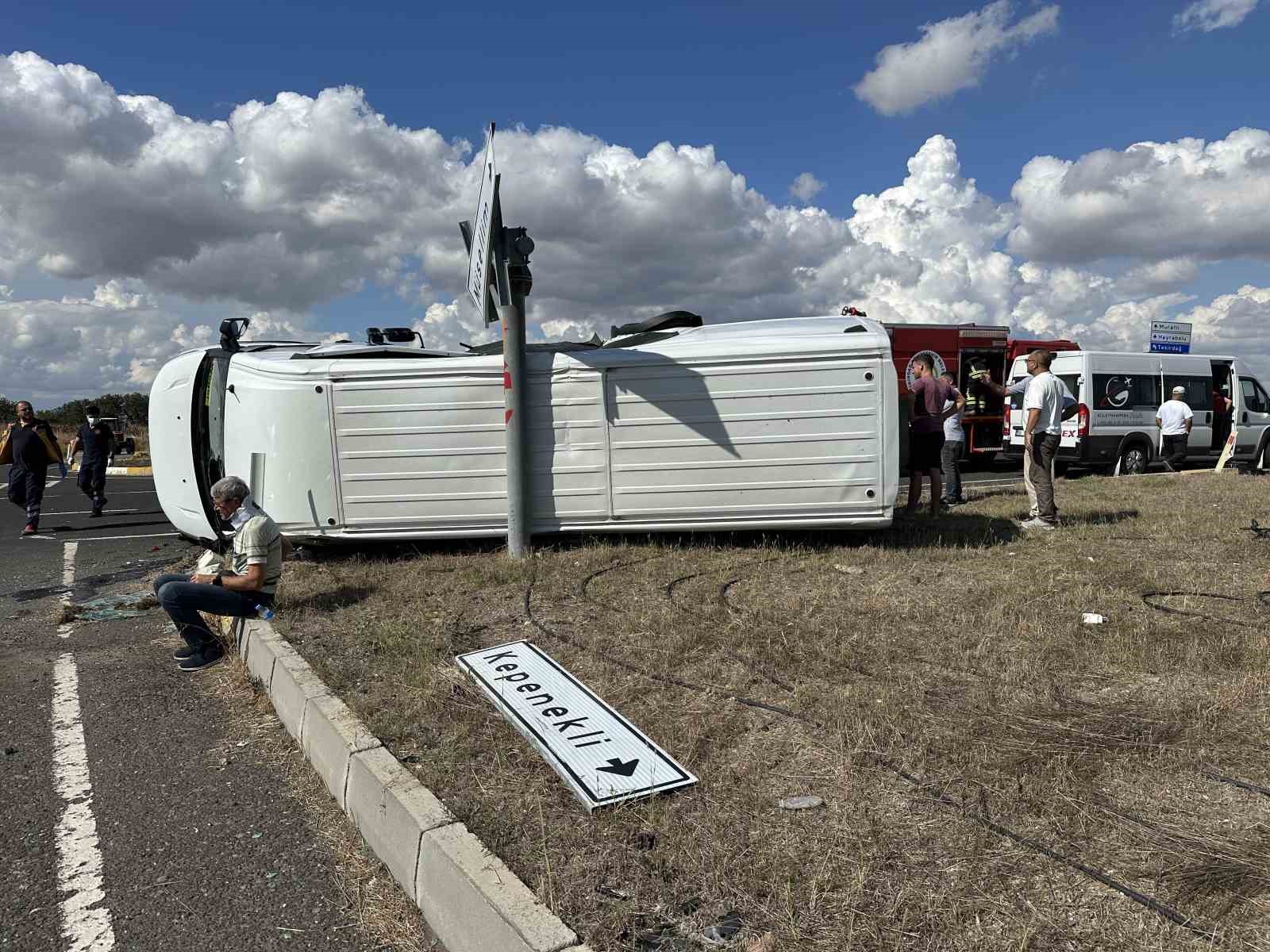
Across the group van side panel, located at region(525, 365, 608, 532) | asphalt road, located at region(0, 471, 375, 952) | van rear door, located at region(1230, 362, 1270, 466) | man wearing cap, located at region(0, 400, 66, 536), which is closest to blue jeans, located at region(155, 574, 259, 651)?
asphalt road, located at region(0, 471, 375, 952)

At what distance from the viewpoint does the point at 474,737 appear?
3.64 metres

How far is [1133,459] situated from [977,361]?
10.8 ft

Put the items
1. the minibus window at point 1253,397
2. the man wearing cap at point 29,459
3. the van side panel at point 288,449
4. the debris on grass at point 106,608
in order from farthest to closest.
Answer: the minibus window at point 1253,397 → the man wearing cap at point 29,459 → the van side panel at point 288,449 → the debris on grass at point 106,608

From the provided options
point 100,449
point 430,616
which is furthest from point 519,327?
point 100,449

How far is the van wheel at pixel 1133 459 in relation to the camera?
15.0 metres

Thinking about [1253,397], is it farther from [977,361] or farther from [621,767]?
[621,767]

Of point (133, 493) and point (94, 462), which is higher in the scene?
point (94, 462)

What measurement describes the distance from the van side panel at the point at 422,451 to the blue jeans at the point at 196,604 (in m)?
1.89

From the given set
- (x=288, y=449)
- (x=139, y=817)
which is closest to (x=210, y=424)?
(x=288, y=449)

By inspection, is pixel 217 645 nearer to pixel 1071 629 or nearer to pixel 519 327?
pixel 519 327

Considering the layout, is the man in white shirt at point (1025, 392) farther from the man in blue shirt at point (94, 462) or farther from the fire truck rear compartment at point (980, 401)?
the man in blue shirt at point (94, 462)

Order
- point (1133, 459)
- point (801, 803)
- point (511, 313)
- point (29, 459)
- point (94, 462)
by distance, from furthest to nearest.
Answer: point (1133, 459), point (94, 462), point (29, 459), point (511, 313), point (801, 803)

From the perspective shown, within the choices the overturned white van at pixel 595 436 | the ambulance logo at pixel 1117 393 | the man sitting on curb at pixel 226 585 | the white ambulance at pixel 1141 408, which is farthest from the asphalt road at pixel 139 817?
the ambulance logo at pixel 1117 393

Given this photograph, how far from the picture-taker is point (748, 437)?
7.00 meters
